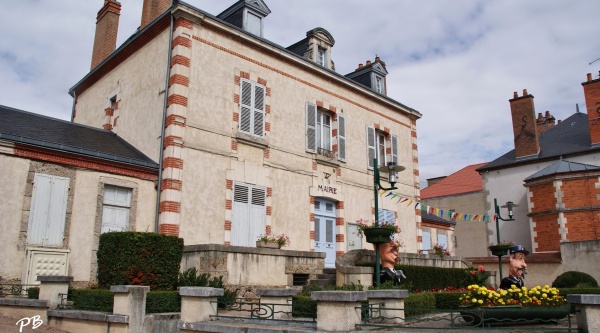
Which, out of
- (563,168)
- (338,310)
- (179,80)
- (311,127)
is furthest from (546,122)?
(338,310)

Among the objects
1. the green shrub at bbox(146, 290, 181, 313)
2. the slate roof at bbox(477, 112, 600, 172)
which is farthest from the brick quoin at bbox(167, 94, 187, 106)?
the slate roof at bbox(477, 112, 600, 172)

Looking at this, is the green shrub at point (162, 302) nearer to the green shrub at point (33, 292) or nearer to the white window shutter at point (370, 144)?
the green shrub at point (33, 292)

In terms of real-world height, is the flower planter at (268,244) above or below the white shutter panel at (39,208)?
below

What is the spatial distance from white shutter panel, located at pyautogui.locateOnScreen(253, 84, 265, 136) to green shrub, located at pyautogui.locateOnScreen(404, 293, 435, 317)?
677cm

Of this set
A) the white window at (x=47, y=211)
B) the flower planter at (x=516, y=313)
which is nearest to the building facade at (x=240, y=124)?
the white window at (x=47, y=211)

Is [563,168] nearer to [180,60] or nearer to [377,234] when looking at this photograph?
[377,234]

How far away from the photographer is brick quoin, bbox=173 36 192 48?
13.1 meters

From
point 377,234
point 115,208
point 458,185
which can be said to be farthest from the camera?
point 458,185

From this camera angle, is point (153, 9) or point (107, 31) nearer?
point (153, 9)

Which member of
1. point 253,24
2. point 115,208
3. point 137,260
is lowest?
point 137,260

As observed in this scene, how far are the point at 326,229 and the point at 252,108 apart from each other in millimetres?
4709

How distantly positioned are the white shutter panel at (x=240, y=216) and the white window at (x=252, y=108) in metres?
1.78

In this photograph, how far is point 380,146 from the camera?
63.1 ft

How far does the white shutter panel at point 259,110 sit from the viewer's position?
14.5 meters
